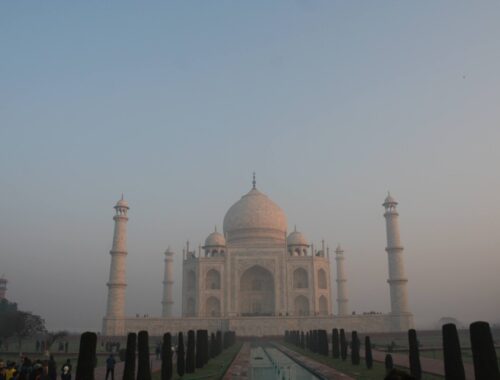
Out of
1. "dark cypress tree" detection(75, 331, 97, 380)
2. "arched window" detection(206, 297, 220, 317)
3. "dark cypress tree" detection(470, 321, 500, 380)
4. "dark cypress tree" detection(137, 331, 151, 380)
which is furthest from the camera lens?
"arched window" detection(206, 297, 220, 317)

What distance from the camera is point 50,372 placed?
1022 centimetres

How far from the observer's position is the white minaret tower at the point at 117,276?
32344 millimetres

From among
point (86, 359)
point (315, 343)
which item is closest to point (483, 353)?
point (86, 359)

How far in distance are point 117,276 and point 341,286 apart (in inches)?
750

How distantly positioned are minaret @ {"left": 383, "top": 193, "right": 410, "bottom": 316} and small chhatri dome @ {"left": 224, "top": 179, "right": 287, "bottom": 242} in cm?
1065

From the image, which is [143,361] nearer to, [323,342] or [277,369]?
[277,369]

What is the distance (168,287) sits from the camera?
41250 mm

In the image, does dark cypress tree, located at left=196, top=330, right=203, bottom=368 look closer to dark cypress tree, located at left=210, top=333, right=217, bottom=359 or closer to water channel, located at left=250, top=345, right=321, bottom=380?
water channel, located at left=250, top=345, right=321, bottom=380

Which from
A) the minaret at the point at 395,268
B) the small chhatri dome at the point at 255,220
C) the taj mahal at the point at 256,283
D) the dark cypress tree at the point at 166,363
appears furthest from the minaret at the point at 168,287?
the dark cypress tree at the point at 166,363

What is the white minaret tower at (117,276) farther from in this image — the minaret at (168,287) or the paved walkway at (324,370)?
the paved walkway at (324,370)

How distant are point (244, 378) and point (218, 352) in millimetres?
8281

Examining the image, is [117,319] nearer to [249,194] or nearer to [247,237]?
[247,237]

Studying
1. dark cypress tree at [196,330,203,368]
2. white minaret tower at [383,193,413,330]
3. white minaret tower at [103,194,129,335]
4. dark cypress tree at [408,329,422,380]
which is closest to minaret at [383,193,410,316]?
white minaret tower at [383,193,413,330]

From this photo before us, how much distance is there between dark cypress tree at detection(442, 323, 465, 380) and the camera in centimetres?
910
